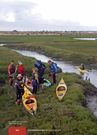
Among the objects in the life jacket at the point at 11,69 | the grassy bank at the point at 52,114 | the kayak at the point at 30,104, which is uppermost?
the life jacket at the point at 11,69

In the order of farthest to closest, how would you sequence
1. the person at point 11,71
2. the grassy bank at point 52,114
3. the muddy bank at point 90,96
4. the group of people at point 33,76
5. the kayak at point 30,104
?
the person at point 11,71 < the muddy bank at point 90,96 < the group of people at point 33,76 < the kayak at point 30,104 < the grassy bank at point 52,114

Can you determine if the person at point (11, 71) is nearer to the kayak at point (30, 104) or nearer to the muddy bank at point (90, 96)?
the muddy bank at point (90, 96)

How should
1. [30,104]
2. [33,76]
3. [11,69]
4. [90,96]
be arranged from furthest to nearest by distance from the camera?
[90,96], [11,69], [33,76], [30,104]

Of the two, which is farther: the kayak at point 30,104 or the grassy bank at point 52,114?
the kayak at point 30,104

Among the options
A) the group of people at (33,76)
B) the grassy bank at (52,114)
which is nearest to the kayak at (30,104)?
the grassy bank at (52,114)

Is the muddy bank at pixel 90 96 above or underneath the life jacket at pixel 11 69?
underneath

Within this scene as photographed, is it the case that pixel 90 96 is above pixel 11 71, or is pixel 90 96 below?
below

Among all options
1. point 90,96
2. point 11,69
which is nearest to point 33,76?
point 11,69

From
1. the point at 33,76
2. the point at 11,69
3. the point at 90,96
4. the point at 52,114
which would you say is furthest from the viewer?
the point at 90,96

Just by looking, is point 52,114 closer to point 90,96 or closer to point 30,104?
point 30,104

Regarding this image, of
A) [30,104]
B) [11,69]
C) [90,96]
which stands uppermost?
[11,69]

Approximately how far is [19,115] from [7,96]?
540 centimetres

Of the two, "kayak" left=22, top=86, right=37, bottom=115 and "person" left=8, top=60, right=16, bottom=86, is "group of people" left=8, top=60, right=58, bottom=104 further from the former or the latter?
"kayak" left=22, top=86, right=37, bottom=115

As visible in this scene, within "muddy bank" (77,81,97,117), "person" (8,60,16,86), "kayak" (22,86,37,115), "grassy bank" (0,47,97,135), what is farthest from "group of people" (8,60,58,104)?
"muddy bank" (77,81,97,117)
